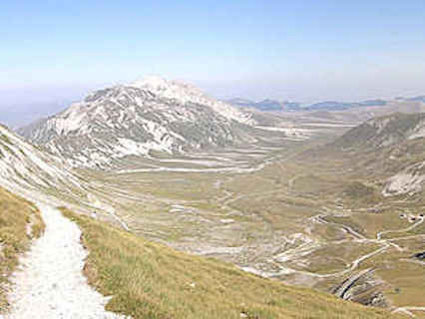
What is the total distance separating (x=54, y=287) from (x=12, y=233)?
1053cm

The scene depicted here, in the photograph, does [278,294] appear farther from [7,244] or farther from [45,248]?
[7,244]

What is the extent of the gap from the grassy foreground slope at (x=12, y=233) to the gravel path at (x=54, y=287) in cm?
62

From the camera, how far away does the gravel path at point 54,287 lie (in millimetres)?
20781

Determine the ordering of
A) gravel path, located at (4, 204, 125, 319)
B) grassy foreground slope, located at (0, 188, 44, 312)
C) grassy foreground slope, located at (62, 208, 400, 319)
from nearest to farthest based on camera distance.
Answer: gravel path, located at (4, 204, 125, 319) → grassy foreground slope, located at (62, 208, 400, 319) → grassy foreground slope, located at (0, 188, 44, 312)

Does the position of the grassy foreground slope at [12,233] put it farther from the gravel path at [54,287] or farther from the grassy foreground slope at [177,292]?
the grassy foreground slope at [177,292]

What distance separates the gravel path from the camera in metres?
20.8

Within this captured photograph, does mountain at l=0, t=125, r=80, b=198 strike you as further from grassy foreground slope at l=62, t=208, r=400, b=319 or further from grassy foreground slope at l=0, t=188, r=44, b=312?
grassy foreground slope at l=62, t=208, r=400, b=319

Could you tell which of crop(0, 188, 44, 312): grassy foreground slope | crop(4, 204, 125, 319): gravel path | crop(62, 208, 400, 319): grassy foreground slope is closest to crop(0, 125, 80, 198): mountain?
crop(0, 188, 44, 312): grassy foreground slope

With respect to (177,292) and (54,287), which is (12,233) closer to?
(54,287)

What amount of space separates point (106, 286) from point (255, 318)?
9.75m

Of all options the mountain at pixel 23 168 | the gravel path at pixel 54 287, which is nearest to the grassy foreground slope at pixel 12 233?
the gravel path at pixel 54 287

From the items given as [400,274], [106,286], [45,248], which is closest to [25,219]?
[45,248]

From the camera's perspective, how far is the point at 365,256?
637ft

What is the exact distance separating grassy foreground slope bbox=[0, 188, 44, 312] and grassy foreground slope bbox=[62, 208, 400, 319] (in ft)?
15.2
